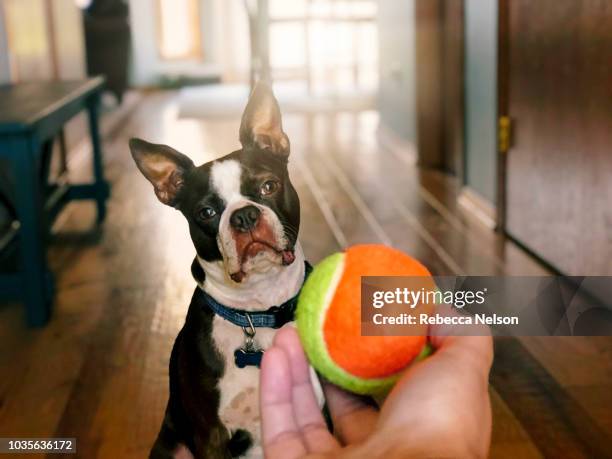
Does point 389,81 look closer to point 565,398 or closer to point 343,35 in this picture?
point 343,35

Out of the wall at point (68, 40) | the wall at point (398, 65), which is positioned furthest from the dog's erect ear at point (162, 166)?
the wall at point (398, 65)

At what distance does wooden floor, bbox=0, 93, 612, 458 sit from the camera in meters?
0.86

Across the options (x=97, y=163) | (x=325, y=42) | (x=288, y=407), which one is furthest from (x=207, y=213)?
(x=325, y=42)

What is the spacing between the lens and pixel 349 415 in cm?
53

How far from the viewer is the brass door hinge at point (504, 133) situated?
1.61 meters

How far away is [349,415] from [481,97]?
139 centimetres

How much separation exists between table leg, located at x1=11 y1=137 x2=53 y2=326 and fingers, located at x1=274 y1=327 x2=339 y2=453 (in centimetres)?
89

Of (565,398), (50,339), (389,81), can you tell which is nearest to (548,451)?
(565,398)

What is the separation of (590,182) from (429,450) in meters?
0.97

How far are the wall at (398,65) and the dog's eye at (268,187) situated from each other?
65.7 inches

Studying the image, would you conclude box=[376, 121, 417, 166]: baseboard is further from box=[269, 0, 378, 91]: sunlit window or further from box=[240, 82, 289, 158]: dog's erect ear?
box=[240, 82, 289, 158]: dog's erect ear

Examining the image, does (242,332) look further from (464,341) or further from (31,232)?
(31,232)

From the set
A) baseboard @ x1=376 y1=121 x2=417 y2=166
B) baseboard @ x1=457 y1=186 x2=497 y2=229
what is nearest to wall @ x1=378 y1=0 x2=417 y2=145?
baseboard @ x1=376 y1=121 x2=417 y2=166

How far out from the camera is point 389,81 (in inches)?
95.7
